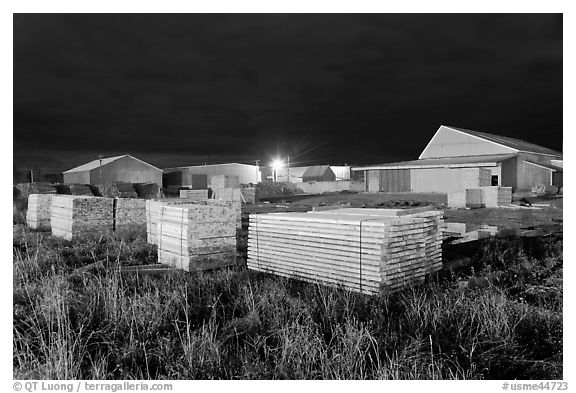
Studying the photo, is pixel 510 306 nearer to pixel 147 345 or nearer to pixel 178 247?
pixel 147 345

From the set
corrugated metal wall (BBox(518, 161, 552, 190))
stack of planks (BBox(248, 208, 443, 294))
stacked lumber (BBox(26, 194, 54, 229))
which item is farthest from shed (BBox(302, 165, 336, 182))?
stack of planks (BBox(248, 208, 443, 294))

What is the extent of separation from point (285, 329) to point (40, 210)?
492 inches

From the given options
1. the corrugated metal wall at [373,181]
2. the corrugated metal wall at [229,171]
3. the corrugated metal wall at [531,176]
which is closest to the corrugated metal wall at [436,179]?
the corrugated metal wall at [373,181]

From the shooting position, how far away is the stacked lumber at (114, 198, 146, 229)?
12391 mm

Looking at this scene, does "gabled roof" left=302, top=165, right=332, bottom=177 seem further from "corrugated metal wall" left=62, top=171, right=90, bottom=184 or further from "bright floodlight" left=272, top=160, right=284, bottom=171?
"corrugated metal wall" left=62, top=171, right=90, bottom=184

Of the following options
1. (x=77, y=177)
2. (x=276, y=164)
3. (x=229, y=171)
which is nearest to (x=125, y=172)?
(x=77, y=177)

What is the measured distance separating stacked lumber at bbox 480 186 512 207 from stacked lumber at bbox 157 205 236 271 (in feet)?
55.5

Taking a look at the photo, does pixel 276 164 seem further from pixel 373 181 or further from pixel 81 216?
pixel 81 216

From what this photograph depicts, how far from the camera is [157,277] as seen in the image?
7441 mm

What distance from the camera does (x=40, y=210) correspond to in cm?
1407

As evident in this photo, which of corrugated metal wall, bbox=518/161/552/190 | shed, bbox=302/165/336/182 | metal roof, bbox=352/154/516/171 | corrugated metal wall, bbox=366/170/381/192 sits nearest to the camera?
metal roof, bbox=352/154/516/171

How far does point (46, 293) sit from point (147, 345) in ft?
6.25

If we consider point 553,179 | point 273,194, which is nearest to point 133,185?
point 273,194

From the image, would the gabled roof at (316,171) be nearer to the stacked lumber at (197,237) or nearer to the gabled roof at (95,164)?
the gabled roof at (95,164)
